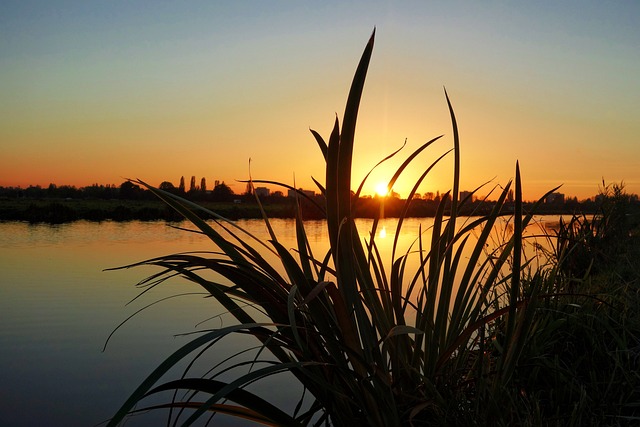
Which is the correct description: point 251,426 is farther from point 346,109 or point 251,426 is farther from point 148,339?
point 346,109

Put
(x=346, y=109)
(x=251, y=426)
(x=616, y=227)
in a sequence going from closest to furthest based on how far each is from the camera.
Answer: (x=346, y=109) → (x=251, y=426) → (x=616, y=227)

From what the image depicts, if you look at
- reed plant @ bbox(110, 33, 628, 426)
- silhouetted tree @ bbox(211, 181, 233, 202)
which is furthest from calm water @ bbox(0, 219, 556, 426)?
silhouetted tree @ bbox(211, 181, 233, 202)

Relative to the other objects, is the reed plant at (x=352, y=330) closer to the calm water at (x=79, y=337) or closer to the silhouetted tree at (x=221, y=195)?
the calm water at (x=79, y=337)

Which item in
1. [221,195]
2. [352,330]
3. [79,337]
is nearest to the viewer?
[352,330]

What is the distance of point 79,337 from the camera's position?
6355 millimetres

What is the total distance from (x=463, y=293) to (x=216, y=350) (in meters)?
4.33

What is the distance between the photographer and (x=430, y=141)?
79.0 inches

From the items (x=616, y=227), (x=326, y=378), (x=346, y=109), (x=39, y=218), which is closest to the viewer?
(x=346, y=109)

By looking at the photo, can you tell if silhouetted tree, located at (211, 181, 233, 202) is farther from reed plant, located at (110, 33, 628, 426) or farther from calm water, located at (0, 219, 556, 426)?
reed plant, located at (110, 33, 628, 426)

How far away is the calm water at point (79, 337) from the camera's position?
4535mm

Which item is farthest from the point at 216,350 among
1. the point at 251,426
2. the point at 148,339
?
the point at 251,426

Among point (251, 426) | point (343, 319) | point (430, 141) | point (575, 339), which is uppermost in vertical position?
point (430, 141)

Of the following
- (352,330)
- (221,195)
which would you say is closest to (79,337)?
(352,330)

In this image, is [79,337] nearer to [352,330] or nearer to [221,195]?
[352,330]
